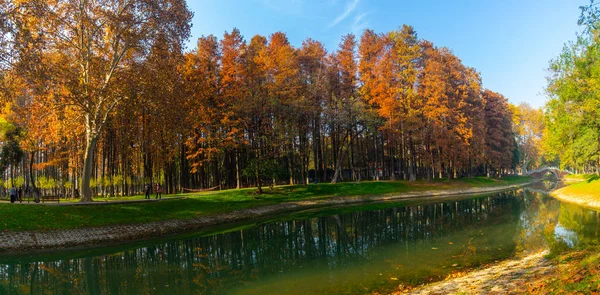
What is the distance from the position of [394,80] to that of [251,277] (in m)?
43.3

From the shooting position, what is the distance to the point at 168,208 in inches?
1136

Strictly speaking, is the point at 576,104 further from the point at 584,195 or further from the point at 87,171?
the point at 87,171

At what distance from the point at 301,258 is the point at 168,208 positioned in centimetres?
1684

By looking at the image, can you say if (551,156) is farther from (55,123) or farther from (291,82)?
(55,123)

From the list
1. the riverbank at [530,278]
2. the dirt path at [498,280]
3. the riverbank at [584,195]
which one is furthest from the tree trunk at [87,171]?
the riverbank at [584,195]

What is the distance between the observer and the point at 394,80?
50781 millimetres

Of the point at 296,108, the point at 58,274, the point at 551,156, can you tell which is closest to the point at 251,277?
the point at 58,274

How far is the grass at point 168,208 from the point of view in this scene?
71.6 feet

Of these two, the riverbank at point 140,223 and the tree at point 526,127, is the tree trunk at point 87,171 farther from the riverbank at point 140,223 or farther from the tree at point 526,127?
the tree at point 526,127

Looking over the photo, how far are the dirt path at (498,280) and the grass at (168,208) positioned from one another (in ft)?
72.7

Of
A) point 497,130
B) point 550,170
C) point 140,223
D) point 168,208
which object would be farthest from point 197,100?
point 550,170

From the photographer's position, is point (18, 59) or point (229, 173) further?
point (229, 173)

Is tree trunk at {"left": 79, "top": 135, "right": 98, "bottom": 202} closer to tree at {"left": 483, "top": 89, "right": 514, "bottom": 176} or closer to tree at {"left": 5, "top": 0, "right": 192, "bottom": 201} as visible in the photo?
tree at {"left": 5, "top": 0, "right": 192, "bottom": 201}

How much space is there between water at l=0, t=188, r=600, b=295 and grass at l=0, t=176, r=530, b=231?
348 centimetres
